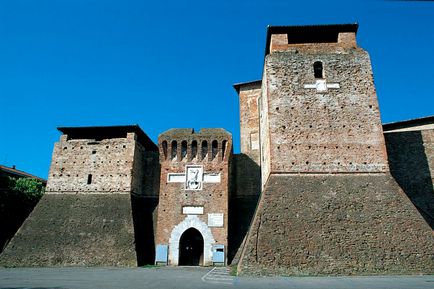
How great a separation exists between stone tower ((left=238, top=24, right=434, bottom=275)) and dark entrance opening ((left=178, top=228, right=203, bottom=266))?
7538mm

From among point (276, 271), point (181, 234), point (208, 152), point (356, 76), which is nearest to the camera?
point (276, 271)

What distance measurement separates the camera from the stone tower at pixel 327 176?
12.7 meters

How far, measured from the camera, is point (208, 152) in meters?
21.2

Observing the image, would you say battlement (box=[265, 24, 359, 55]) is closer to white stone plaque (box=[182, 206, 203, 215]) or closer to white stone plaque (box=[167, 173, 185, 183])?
white stone plaque (box=[167, 173, 185, 183])

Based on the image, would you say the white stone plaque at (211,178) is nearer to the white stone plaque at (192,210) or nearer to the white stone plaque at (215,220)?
the white stone plaque at (192,210)

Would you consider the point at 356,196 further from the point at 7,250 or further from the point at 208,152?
the point at 7,250

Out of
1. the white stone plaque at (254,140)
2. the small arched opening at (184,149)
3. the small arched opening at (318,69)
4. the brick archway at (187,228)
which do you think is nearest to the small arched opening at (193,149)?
the small arched opening at (184,149)

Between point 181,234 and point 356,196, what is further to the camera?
point 181,234

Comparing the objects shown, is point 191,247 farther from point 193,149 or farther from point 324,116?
point 324,116

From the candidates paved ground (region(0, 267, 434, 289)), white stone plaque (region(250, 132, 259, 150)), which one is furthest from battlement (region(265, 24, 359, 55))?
paved ground (region(0, 267, 434, 289))

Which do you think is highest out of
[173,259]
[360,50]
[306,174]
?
[360,50]

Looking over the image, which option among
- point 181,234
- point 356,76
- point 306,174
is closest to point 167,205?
point 181,234

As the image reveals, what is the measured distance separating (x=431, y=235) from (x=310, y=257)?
16.5ft

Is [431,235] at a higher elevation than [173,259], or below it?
higher
